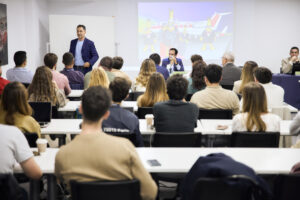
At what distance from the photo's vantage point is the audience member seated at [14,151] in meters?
2.40

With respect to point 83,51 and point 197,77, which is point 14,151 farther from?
point 83,51

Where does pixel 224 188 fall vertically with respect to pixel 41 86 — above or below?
below

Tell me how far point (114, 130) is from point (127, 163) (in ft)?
3.41

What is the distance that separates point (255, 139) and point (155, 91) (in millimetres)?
1408

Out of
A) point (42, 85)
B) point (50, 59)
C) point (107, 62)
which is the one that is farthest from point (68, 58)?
point (42, 85)

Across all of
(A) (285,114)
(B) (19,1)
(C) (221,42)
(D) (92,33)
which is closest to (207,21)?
(C) (221,42)

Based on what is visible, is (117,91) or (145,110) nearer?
(117,91)

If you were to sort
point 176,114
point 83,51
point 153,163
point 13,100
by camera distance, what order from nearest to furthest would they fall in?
point 153,163
point 13,100
point 176,114
point 83,51

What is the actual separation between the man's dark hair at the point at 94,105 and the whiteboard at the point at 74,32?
293 inches

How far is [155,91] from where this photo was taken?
4383mm

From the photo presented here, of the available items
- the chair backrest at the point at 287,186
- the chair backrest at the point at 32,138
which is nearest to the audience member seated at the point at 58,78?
the chair backrest at the point at 32,138

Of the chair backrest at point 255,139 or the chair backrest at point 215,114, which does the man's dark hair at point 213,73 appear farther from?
the chair backrest at point 255,139

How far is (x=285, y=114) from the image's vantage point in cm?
488

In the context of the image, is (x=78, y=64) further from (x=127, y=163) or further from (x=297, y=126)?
(x=127, y=163)
